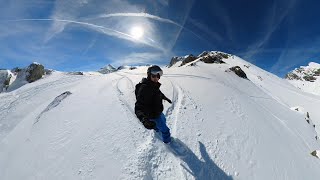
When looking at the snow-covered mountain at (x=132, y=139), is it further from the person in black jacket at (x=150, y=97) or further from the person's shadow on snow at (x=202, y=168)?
the person in black jacket at (x=150, y=97)

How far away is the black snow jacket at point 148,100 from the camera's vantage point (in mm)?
7719

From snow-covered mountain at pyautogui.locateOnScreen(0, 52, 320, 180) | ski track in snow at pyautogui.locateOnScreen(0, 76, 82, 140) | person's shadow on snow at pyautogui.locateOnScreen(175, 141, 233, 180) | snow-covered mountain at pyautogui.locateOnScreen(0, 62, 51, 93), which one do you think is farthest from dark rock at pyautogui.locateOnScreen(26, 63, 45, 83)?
person's shadow on snow at pyautogui.locateOnScreen(175, 141, 233, 180)

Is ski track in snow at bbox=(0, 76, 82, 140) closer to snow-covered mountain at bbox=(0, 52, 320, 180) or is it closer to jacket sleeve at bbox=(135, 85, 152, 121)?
snow-covered mountain at bbox=(0, 52, 320, 180)

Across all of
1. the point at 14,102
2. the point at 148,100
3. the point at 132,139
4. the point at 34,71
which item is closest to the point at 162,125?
the point at 148,100

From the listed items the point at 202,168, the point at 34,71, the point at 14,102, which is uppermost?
the point at 34,71

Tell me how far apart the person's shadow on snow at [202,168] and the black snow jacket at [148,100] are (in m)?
1.91

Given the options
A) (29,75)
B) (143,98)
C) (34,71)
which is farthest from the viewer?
(34,71)

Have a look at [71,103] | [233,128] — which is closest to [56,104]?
[71,103]

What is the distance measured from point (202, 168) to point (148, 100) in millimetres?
2911

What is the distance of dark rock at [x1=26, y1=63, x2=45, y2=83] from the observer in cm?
3003

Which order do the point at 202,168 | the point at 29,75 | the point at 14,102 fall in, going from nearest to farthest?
1. the point at 202,168
2. the point at 14,102
3. the point at 29,75

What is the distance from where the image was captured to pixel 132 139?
879cm

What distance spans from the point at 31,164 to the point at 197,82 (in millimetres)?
12766

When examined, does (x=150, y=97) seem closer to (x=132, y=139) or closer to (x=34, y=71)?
(x=132, y=139)
